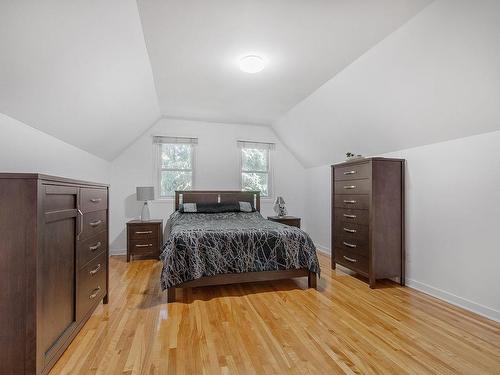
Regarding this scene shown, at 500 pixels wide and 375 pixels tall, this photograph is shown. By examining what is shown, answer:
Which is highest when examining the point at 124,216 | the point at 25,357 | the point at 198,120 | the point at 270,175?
the point at 198,120

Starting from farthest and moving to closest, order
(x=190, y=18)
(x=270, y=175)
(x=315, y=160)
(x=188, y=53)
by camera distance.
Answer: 1. (x=270, y=175)
2. (x=315, y=160)
3. (x=188, y=53)
4. (x=190, y=18)

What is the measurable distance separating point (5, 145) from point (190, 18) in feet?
5.03

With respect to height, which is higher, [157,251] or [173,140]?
[173,140]

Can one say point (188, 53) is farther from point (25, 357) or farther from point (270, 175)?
point (270, 175)

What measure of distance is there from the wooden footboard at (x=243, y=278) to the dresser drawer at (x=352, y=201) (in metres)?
0.90

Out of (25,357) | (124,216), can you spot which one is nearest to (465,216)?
(25,357)

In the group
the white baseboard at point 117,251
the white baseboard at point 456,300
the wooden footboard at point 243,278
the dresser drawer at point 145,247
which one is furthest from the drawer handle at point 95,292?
the white baseboard at point 456,300

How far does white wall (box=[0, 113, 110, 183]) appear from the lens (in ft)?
5.62

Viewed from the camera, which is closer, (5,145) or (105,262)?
(5,145)

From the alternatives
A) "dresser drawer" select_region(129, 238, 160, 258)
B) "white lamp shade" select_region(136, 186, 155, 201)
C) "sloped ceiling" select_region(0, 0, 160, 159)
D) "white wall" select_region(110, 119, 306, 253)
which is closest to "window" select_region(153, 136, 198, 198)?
"white wall" select_region(110, 119, 306, 253)

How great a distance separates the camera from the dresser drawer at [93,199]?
68.5 inches

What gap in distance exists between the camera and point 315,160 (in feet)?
14.9

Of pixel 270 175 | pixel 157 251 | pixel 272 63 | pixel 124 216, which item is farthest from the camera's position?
pixel 270 175

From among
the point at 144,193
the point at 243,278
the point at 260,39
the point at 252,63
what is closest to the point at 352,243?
the point at 243,278
